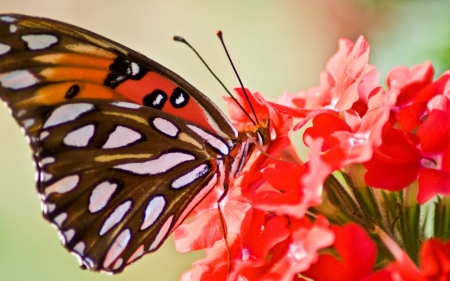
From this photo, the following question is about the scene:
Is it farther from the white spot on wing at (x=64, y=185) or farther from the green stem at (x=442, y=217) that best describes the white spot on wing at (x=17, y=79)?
the green stem at (x=442, y=217)

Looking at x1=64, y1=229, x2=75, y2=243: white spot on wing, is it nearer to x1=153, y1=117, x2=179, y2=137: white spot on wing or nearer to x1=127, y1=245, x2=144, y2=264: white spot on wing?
x1=127, y1=245, x2=144, y2=264: white spot on wing

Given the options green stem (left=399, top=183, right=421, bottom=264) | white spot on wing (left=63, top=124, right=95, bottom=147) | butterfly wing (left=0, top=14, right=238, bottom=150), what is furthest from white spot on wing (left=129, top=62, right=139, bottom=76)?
green stem (left=399, top=183, right=421, bottom=264)

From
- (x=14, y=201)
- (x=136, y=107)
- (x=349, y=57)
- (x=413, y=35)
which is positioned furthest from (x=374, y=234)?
(x=14, y=201)

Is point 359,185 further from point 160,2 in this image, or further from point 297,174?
point 160,2

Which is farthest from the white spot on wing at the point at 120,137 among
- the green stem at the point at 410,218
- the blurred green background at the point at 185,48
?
the blurred green background at the point at 185,48

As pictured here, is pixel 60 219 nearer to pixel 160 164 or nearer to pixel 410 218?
pixel 160 164

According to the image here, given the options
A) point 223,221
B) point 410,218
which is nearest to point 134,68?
point 223,221
